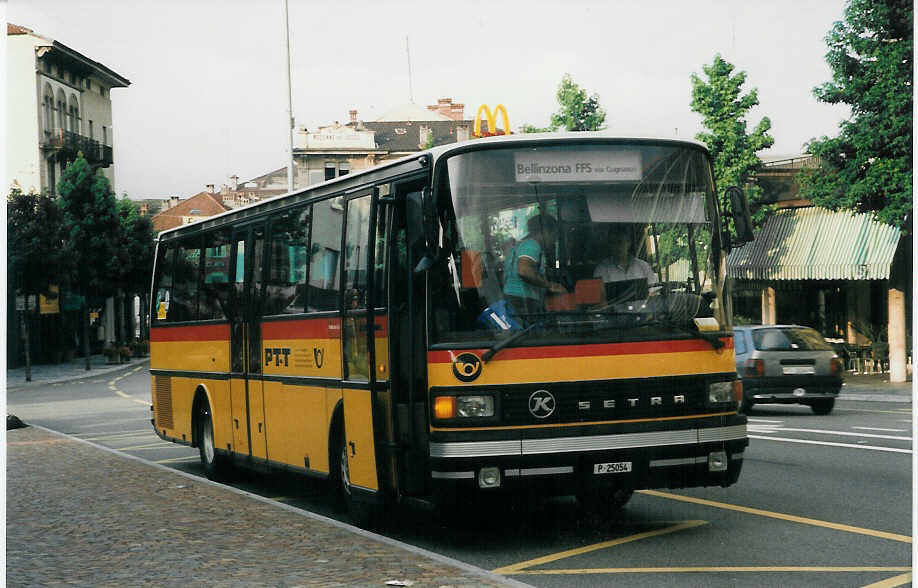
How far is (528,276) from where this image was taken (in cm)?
878

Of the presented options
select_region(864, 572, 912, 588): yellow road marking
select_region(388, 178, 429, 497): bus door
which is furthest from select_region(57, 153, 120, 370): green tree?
select_region(864, 572, 912, 588): yellow road marking

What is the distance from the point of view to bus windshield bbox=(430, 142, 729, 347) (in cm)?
880

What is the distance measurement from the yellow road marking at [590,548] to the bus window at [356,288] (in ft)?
6.70

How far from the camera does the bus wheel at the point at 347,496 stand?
10.2 m

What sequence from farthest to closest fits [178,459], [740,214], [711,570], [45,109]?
1. [45,109]
2. [178,459]
3. [740,214]
4. [711,570]

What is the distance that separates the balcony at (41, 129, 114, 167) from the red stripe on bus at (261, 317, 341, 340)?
174ft

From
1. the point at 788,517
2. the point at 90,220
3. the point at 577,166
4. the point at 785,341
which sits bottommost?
the point at 788,517

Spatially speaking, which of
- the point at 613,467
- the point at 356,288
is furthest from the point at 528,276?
the point at 356,288

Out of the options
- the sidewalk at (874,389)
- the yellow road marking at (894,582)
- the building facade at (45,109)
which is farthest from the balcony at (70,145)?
the yellow road marking at (894,582)

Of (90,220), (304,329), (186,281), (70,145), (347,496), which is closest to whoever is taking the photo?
(347,496)

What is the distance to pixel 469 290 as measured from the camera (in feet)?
28.8

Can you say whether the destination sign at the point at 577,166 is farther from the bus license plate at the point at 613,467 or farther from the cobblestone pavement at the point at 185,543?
the cobblestone pavement at the point at 185,543

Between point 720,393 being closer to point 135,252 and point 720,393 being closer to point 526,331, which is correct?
point 526,331

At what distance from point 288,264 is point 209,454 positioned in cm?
374
